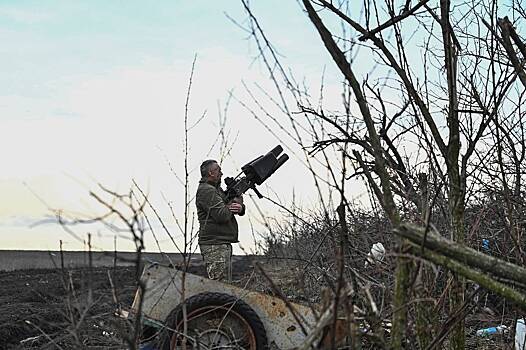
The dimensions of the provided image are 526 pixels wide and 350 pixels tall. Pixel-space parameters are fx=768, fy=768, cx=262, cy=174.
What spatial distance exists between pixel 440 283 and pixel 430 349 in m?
1.81

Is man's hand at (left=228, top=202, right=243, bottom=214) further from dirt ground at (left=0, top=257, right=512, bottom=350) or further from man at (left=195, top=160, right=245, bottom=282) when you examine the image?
dirt ground at (left=0, top=257, right=512, bottom=350)

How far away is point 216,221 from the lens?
6.92m

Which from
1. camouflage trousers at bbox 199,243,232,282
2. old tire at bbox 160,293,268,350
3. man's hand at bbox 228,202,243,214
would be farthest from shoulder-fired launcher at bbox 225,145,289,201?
old tire at bbox 160,293,268,350

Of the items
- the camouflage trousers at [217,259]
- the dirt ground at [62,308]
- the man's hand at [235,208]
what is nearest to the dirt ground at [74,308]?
the dirt ground at [62,308]

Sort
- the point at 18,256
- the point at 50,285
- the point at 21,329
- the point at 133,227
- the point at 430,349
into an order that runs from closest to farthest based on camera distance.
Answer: the point at 133,227 → the point at 430,349 → the point at 21,329 → the point at 50,285 → the point at 18,256

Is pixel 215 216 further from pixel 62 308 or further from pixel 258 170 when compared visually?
pixel 62 308

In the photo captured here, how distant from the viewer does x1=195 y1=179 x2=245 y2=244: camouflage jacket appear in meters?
6.79

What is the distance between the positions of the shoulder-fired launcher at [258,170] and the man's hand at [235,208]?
0.30ft

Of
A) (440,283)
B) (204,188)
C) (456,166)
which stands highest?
(204,188)

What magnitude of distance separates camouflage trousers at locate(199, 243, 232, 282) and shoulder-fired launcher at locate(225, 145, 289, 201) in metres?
0.51

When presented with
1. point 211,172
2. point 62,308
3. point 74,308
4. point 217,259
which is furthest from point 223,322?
point 74,308

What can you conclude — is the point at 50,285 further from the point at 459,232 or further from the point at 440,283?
the point at 459,232

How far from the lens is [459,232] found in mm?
3061

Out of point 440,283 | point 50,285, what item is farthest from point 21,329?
point 50,285
